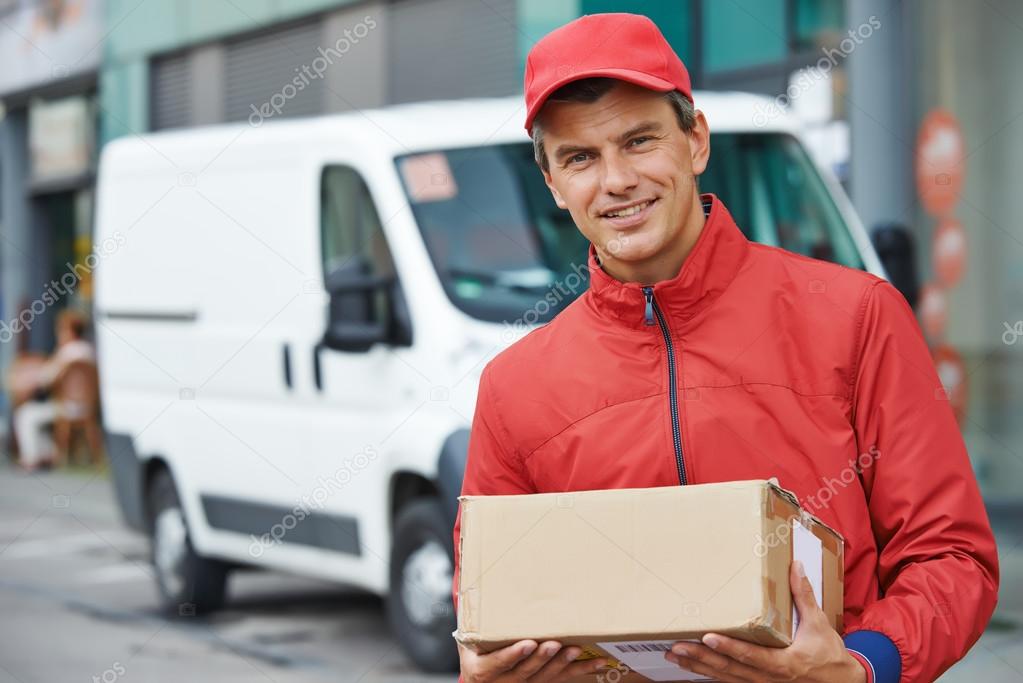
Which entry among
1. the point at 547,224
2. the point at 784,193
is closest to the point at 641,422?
the point at 547,224

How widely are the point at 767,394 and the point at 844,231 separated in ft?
15.7

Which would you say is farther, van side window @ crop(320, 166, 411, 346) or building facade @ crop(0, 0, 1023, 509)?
building facade @ crop(0, 0, 1023, 509)

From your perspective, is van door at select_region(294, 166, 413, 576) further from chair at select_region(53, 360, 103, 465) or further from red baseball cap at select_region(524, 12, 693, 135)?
chair at select_region(53, 360, 103, 465)

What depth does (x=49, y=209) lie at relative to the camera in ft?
66.9

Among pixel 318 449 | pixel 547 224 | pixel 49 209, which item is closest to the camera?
pixel 547 224

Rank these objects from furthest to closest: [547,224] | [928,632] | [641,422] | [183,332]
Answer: [183,332] → [547,224] → [641,422] → [928,632]

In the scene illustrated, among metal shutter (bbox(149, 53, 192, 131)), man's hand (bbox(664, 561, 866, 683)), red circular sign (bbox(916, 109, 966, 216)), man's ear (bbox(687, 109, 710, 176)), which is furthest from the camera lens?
metal shutter (bbox(149, 53, 192, 131))

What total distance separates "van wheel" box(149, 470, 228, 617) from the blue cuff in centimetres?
677

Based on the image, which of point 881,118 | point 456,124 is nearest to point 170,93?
point 881,118

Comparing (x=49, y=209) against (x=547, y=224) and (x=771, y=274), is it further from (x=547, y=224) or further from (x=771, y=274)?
(x=771, y=274)

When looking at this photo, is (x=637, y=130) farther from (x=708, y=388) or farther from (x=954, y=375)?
(x=954, y=375)

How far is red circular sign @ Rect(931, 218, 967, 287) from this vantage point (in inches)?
395

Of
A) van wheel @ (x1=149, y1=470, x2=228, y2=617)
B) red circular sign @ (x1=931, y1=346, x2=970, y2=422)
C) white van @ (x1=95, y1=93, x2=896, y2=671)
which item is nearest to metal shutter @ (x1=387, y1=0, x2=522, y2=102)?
red circular sign @ (x1=931, y1=346, x2=970, y2=422)

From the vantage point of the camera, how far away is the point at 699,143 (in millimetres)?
2449
